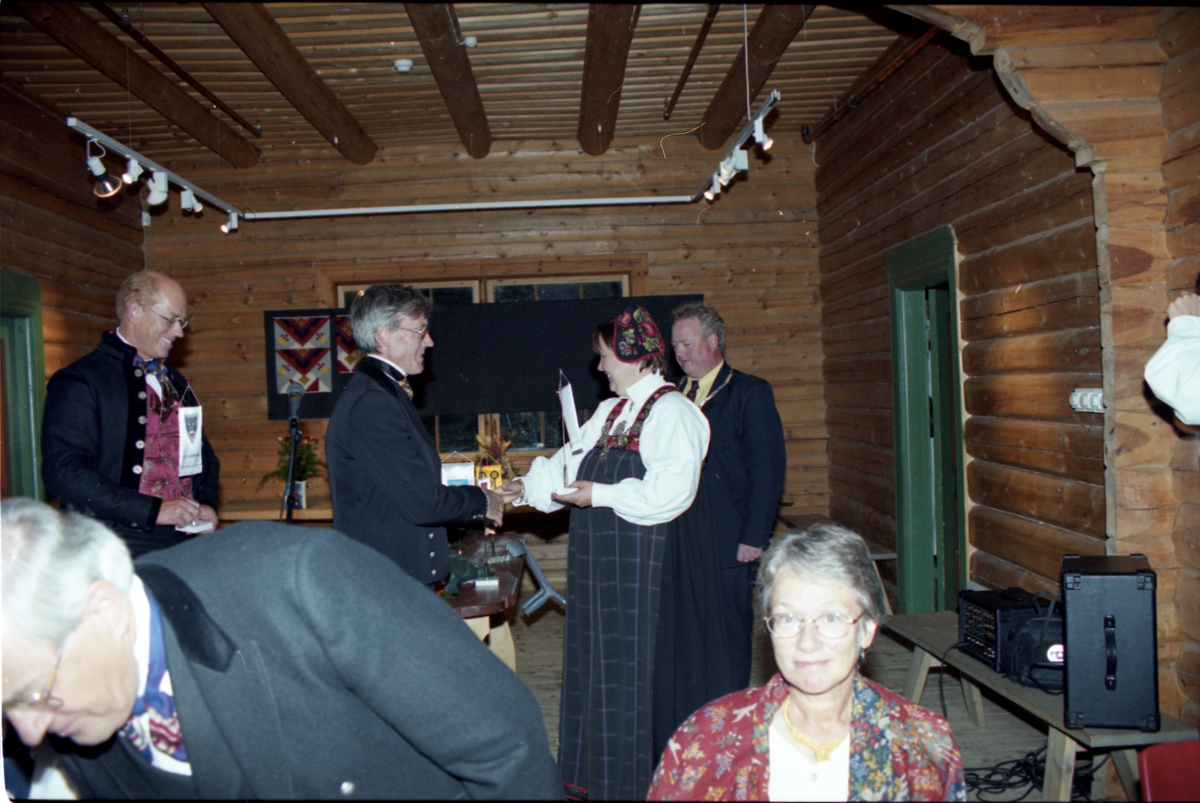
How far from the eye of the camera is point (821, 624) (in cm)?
148

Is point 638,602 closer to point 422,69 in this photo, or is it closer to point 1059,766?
point 1059,766

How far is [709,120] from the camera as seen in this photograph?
18.0 feet

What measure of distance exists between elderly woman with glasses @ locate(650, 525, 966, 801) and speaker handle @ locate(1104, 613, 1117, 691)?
126cm

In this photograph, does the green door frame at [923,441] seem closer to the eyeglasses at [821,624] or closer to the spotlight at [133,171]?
the eyeglasses at [821,624]

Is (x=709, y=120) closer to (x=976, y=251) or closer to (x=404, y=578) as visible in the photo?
(x=976, y=251)

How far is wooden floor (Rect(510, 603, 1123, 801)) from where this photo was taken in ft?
10.5

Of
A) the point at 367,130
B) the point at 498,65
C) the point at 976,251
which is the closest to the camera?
the point at 976,251

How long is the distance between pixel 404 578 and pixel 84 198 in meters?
5.63

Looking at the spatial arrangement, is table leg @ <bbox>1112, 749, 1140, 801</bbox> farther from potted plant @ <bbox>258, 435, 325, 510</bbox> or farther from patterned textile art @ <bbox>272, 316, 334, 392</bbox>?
patterned textile art @ <bbox>272, 316, 334, 392</bbox>

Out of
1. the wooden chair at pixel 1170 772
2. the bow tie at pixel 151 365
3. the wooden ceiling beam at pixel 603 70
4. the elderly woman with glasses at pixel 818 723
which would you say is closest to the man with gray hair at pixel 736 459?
the wooden ceiling beam at pixel 603 70

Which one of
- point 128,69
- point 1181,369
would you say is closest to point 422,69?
point 128,69

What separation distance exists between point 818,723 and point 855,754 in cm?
9

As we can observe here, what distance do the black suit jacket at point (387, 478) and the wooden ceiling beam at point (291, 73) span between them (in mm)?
2268

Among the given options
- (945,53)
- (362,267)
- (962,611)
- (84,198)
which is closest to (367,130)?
(362,267)
